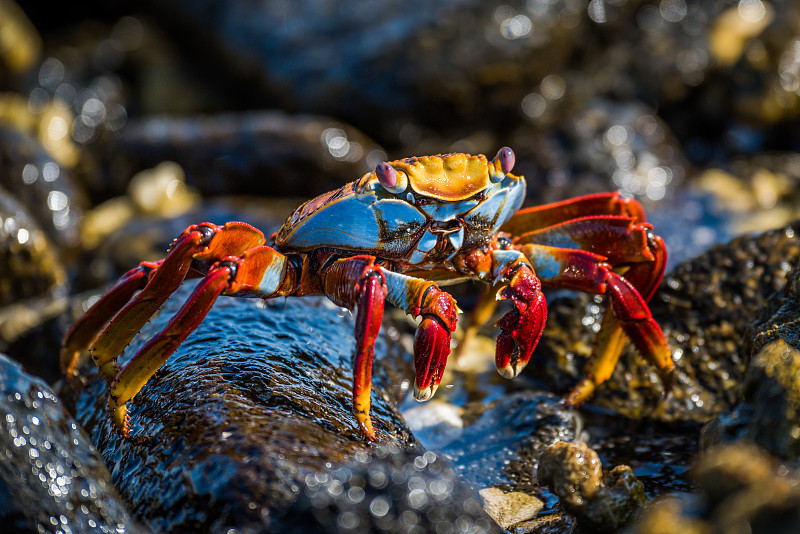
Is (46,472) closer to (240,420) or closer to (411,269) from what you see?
(240,420)

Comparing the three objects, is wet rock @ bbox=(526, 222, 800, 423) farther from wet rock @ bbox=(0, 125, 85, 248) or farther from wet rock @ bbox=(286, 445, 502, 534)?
wet rock @ bbox=(0, 125, 85, 248)

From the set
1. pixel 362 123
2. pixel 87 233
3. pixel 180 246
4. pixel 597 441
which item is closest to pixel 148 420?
pixel 180 246

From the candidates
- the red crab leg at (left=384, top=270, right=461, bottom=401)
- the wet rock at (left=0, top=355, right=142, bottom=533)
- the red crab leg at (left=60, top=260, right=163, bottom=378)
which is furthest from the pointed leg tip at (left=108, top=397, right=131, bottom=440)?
the red crab leg at (left=384, top=270, right=461, bottom=401)

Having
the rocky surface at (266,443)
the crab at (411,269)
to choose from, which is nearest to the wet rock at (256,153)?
the rocky surface at (266,443)

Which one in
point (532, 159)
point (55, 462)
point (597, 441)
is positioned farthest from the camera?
point (532, 159)

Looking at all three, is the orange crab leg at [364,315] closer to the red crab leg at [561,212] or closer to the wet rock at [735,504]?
the wet rock at [735,504]

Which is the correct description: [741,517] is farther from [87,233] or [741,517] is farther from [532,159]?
[87,233]

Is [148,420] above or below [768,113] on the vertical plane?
below
